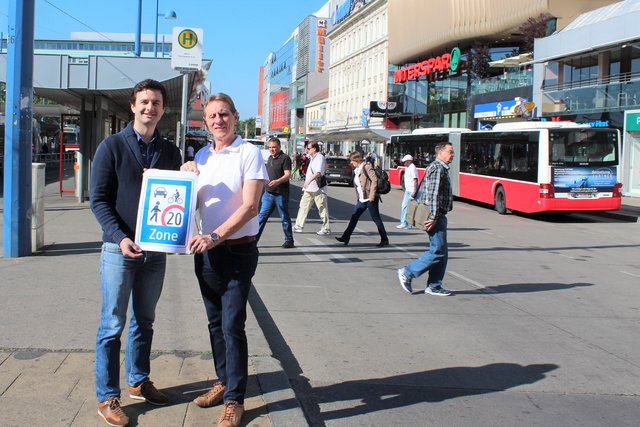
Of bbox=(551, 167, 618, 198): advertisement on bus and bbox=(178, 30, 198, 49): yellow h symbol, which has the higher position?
bbox=(178, 30, 198, 49): yellow h symbol

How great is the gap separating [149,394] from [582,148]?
17899mm

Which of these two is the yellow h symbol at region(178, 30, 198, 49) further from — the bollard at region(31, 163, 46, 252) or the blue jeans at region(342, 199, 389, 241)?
the blue jeans at region(342, 199, 389, 241)

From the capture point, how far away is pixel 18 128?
28.0 ft

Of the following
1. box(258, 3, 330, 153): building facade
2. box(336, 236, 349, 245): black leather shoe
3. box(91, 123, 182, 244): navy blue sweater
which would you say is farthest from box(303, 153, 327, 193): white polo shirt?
box(258, 3, 330, 153): building facade

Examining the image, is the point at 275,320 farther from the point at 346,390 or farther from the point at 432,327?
the point at 346,390

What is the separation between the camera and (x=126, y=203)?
358 centimetres

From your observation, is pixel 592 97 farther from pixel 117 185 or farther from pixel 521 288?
pixel 117 185

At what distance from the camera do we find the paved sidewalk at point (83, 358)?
3.75 m

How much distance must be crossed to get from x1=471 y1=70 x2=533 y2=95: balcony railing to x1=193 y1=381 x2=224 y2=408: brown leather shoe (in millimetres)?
33266

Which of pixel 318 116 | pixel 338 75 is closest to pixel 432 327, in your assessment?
pixel 338 75

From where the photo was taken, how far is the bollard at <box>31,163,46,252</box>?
8.98 meters

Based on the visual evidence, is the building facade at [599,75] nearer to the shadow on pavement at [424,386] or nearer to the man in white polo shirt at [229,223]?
the shadow on pavement at [424,386]

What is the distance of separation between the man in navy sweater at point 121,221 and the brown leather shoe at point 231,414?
0.51 meters

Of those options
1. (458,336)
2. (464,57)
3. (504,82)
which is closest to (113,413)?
(458,336)
